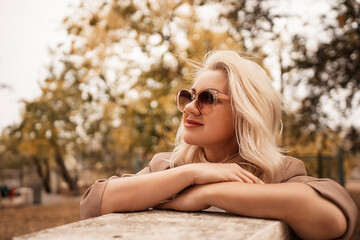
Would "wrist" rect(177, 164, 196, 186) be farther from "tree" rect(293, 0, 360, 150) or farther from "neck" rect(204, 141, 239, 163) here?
"tree" rect(293, 0, 360, 150)

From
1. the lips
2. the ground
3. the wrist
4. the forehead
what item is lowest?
the ground

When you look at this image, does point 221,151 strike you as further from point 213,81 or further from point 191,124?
point 213,81

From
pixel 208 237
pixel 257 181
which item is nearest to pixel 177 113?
pixel 257 181

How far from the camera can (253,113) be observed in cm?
165

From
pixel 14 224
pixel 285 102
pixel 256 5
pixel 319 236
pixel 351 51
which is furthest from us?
pixel 14 224

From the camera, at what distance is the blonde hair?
5.37 ft

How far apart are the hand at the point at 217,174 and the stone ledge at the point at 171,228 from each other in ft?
0.44

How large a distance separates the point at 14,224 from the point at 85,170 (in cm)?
939

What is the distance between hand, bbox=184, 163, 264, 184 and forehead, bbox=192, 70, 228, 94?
1.42 feet

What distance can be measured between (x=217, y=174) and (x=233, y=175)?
0.07m

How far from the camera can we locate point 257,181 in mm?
1470

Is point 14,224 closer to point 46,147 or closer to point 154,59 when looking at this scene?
point 46,147

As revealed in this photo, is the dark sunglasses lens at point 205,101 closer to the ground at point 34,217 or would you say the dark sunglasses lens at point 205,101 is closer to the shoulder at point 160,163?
the shoulder at point 160,163

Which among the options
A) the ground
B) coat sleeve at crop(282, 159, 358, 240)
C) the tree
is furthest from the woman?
the ground
